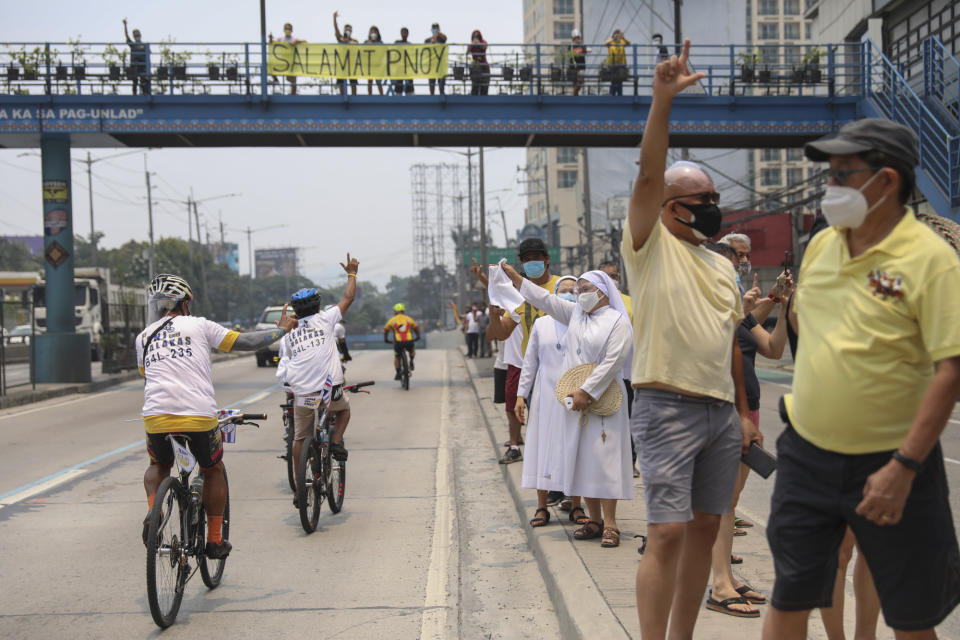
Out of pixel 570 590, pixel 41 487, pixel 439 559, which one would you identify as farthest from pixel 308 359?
pixel 570 590

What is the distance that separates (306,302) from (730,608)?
4452 mm

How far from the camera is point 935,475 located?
9.28 feet

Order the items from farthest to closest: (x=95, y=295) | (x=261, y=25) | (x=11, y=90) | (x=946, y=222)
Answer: (x=95, y=295)
(x=261, y=25)
(x=11, y=90)
(x=946, y=222)

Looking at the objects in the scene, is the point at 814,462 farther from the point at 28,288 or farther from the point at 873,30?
the point at 28,288

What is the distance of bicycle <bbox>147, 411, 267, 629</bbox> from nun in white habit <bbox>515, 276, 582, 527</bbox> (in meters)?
2.09

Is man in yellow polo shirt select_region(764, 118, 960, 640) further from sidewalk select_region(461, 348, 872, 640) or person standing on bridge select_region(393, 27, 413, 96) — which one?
person standing on bridge select_region(393, 27, 413, 96)

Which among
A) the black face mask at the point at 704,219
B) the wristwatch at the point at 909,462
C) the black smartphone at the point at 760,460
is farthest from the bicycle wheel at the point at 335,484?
A: the wristwatch at the point at 909,462

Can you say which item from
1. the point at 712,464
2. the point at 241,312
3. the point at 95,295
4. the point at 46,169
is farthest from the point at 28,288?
the point at 241,312

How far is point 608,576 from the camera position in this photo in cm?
536

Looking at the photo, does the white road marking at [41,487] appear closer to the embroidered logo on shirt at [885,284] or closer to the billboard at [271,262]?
the embroidered logo on shirt at [885,284]

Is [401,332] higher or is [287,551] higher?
[401,332]

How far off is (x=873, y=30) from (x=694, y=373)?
2564 cm

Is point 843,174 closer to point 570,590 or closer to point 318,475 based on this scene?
point 570,590

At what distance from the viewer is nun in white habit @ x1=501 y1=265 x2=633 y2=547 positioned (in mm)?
6039
